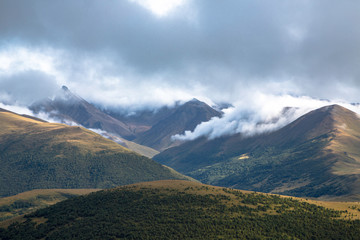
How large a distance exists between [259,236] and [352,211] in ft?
225

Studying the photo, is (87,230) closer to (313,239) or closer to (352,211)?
(313,239)

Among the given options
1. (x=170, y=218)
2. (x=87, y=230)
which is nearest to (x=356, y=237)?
(x=170, y=218)

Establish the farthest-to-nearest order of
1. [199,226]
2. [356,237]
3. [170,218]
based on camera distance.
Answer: [170,218] < [199,226] < [356,237]

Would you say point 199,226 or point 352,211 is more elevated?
point 352,211

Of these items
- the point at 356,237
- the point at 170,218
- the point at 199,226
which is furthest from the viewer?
the point at 170,218

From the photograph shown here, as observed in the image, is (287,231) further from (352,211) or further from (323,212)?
(352,211)

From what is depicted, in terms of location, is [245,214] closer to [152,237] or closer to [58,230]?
[152,237]

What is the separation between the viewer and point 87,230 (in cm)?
18288

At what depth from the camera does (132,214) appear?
647 feet

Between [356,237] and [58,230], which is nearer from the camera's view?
[356,237]

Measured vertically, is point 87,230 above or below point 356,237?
below

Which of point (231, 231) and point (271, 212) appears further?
point (271, 212)

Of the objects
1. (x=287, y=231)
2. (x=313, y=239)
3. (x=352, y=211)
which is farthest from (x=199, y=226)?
(x=352, y=211)

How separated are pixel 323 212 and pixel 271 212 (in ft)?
90.2
